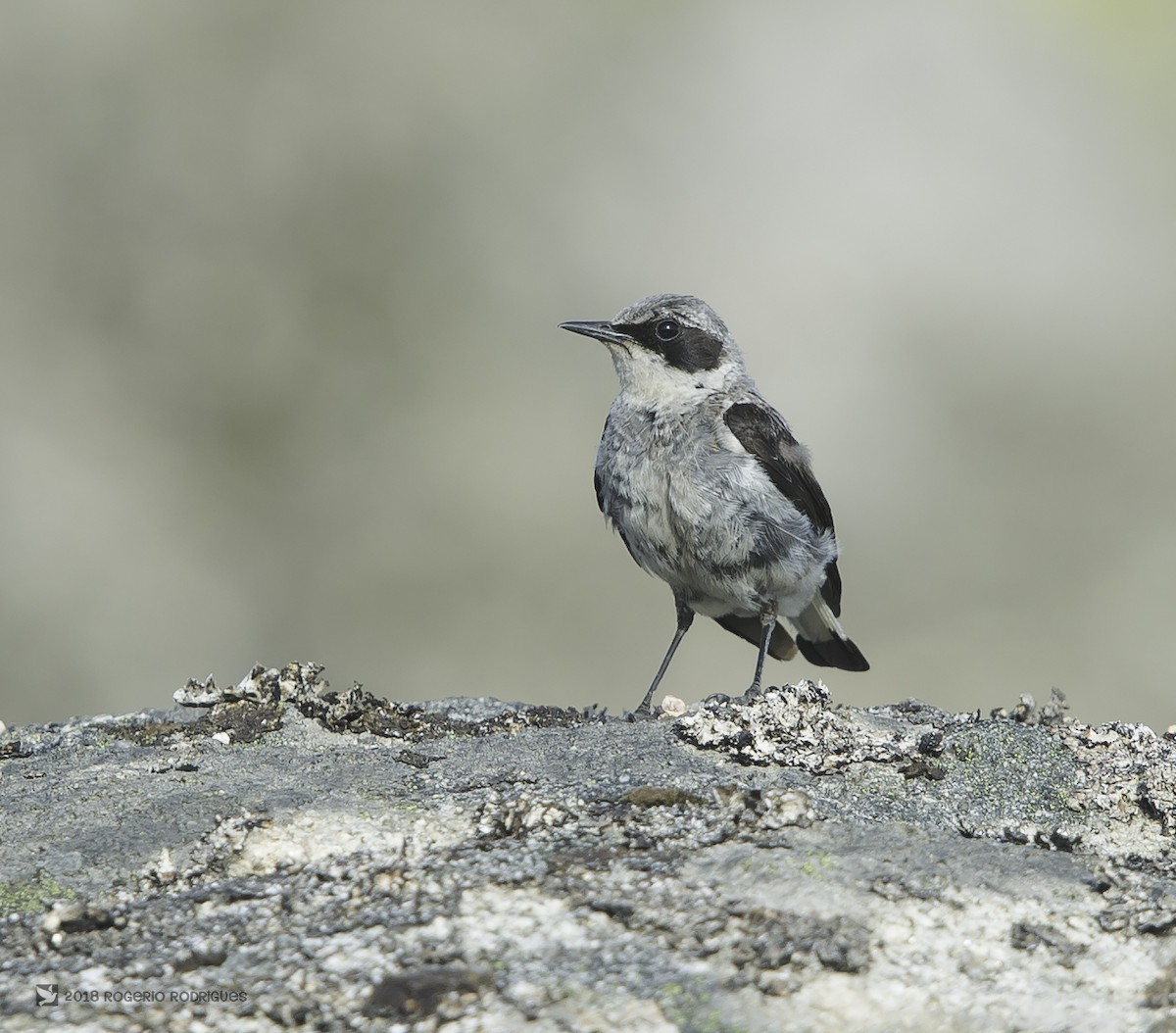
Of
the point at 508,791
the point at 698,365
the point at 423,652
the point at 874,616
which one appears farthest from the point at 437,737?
the point at 874,616

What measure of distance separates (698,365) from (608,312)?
17.3 ft

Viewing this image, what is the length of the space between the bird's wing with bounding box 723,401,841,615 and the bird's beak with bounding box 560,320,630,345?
0.89m

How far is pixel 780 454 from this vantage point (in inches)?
294

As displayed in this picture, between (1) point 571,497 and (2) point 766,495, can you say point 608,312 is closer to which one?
(1) point 571,497

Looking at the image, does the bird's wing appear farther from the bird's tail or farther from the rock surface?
the rock surface

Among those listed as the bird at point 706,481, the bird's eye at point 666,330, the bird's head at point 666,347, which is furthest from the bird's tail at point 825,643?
the bird's eye at point 666,330

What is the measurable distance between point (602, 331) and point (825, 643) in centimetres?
245

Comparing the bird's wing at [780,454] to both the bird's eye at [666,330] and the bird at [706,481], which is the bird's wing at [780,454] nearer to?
the bird at [706,481]

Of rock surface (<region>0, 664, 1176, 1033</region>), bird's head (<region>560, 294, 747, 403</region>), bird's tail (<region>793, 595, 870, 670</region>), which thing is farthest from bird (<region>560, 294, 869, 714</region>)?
rock surface (<region>0, 664, 1176, 1033</region>)

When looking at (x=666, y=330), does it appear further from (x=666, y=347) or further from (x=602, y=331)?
(x=602, y=331)

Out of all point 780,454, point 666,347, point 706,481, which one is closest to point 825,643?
point 780,454

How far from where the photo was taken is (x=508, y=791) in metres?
4.42

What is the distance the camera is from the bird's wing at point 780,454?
736 cm

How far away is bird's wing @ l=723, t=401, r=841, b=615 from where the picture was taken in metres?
7.36
